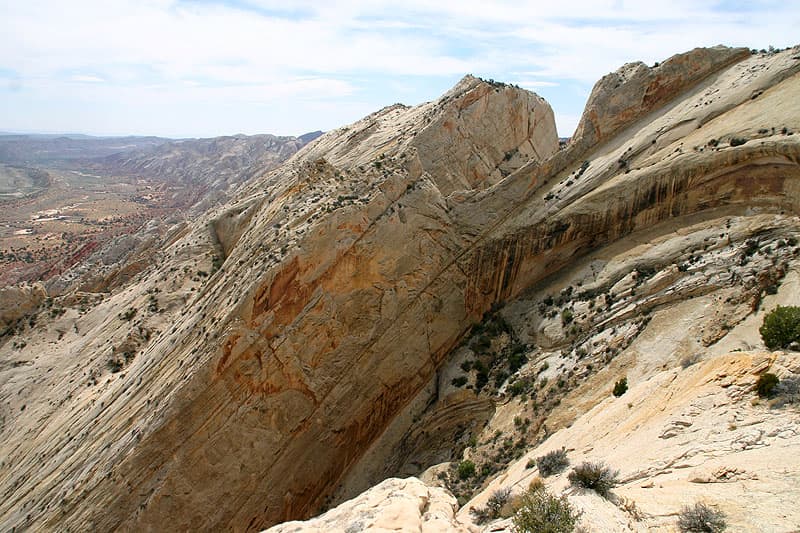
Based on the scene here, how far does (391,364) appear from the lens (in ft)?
81.5

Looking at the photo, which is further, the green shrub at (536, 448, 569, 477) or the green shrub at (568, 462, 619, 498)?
the green shrub at (536, 448, 569, 477)

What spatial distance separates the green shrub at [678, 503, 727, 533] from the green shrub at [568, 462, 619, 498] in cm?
217

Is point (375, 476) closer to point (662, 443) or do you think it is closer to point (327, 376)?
point (327, 376)

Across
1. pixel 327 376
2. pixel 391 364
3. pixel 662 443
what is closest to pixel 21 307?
pixel 327 376

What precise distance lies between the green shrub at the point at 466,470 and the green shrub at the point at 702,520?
10353mm

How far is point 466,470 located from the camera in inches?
725

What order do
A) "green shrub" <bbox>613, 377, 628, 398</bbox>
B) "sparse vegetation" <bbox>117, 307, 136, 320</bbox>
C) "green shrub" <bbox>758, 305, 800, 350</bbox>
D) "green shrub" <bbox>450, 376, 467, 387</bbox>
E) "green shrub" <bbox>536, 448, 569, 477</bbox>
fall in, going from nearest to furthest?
"green shrub" <bbox>536, 448, 569, 477</bbox>
"green shrub" <bbox>758, 305, 800, 350</bbox>
"green shrub" <bbox>613, 377, 628, 398</bbox>
"green shrub" <bbox>450, 376, 467, 387</bbox>
"sparse vegetation" <bbox>117, 307, 136, 320</bbox>

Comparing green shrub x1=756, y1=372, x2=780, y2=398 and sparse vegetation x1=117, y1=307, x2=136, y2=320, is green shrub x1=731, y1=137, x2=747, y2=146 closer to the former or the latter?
green shrub x1=756, y1=372, x2=780, y2=398

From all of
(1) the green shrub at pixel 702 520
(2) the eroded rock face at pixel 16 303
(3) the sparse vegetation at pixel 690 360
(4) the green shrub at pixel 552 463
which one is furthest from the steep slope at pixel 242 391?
(1) the green shrub at pixel 702 520

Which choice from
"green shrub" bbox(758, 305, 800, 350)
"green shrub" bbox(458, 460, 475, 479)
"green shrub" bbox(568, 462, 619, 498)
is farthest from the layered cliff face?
"green shrub" bbox(568, 462, 619, 498)

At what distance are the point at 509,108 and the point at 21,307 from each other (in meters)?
43.7

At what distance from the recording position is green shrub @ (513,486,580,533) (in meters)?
9.63

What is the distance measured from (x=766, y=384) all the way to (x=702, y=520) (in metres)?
4.48

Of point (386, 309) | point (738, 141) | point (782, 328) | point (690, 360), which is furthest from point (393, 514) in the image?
point (738, 141)
